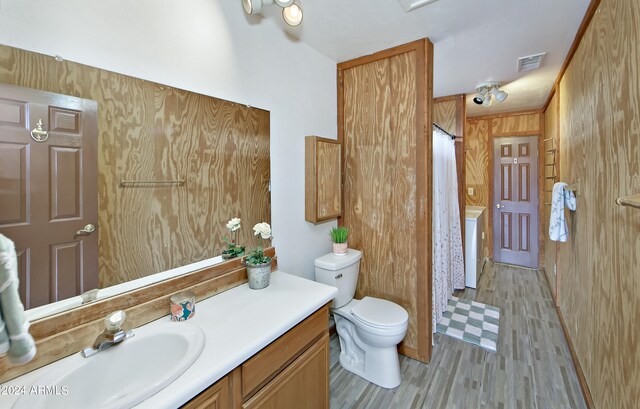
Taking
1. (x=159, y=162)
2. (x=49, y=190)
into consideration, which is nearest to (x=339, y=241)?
(x=159, y=162)

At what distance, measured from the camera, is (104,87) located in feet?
3.47

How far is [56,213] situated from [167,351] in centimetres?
63

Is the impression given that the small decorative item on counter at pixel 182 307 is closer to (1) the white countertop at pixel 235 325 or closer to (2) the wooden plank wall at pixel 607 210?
(1) the white countertop at pixel 235 325

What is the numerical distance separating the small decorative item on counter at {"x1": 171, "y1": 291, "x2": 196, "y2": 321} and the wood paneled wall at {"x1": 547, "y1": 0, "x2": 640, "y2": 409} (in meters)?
1.78

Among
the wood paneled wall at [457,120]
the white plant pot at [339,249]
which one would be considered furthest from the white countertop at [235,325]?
the wood paneled wall at [457,120]

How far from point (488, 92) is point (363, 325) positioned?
290cm

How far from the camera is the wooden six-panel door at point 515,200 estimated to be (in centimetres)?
409

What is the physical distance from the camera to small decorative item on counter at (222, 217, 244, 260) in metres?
1.51

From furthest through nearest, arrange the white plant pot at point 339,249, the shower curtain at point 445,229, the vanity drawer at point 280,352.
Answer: the shower curtain at point 445,229, the white plant pot at point 339,249, the vanity drawer at point 280,352

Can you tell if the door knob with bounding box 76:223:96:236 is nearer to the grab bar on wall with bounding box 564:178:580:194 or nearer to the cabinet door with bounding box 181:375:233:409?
the cabinet door with bounding box 181:375:233:409

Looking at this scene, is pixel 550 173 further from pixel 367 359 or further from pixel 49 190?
pixel 49 190

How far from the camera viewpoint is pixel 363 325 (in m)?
1.82

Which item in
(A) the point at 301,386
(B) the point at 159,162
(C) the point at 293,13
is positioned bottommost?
(A) the point at 301,386

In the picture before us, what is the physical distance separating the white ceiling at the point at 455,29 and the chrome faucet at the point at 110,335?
5.57 ft
